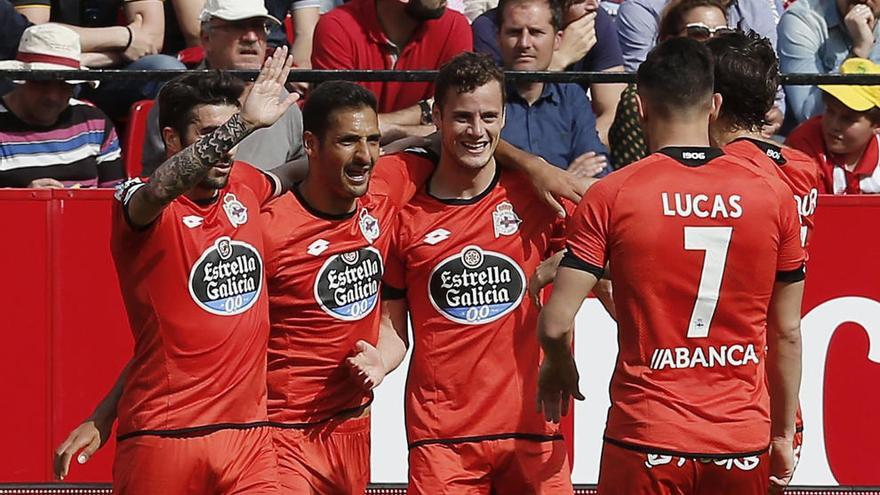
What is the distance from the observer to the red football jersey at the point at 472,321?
21.7 ft

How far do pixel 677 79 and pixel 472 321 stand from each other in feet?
5.16

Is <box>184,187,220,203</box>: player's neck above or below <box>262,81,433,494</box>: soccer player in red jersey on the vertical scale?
above

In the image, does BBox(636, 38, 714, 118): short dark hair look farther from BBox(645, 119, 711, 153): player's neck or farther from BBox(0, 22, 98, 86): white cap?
BBox(0, 22, 98, 86): white cap

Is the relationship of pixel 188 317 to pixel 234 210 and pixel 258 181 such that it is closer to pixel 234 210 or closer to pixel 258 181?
pixel 234 210

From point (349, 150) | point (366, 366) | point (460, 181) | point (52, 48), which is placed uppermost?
point (52, 48)

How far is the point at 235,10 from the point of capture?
853cm

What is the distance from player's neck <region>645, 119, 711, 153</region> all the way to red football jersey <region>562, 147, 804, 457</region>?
0.06m

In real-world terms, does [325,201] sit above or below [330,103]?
below

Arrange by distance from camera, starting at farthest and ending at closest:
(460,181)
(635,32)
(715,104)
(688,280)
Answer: (635,32) → (460,181) → (715,104) → (688,280)

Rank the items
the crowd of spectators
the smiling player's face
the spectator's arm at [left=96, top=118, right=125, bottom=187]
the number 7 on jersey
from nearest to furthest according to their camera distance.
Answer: the number 7 on jersey, the smiling player's face, the crowd of spectators, the spectator's arm at [left=96, top=118, right=125, bottom=187]

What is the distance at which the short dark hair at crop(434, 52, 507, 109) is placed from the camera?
6488mm

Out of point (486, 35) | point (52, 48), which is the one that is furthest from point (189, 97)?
point (486, 35)

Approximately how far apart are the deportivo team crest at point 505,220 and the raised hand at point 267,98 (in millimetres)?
1176

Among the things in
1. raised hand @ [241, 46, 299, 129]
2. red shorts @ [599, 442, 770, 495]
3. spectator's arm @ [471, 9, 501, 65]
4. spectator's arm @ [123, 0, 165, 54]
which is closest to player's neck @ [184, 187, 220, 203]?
raised hand @ [241, 46, 299, 129]
